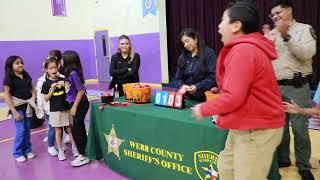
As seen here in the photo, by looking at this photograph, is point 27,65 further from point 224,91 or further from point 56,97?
point 224,91

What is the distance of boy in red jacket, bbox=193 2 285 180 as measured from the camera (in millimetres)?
1359

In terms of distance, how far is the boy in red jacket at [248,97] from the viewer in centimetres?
136

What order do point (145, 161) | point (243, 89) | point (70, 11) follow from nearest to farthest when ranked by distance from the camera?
point (243, 89), point (145, 161), point (70, 11)

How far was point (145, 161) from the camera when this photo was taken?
2537 millimetres

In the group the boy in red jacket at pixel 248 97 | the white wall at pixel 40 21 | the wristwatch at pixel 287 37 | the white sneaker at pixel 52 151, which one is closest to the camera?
the boy in red jacket at pixel 248 97

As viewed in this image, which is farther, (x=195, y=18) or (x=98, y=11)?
(x=98, y=11)

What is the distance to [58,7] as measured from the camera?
9.27m

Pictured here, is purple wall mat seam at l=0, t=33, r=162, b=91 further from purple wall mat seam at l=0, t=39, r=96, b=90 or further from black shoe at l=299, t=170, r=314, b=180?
black shoe at l=299, t=170, r=314, b=180

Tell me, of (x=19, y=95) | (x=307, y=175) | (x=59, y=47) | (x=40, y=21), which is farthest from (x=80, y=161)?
(x=59, y=47)

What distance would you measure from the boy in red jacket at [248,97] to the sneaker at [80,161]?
203 cm

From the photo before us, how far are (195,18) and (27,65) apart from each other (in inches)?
190

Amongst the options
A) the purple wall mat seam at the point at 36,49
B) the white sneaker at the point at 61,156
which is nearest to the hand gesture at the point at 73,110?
the white sneaker at the point at 61,156

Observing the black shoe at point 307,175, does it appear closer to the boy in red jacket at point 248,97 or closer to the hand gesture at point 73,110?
the boy in red jacket at point 248,97

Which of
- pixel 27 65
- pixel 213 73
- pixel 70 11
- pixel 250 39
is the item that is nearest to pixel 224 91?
pixel 250 39
